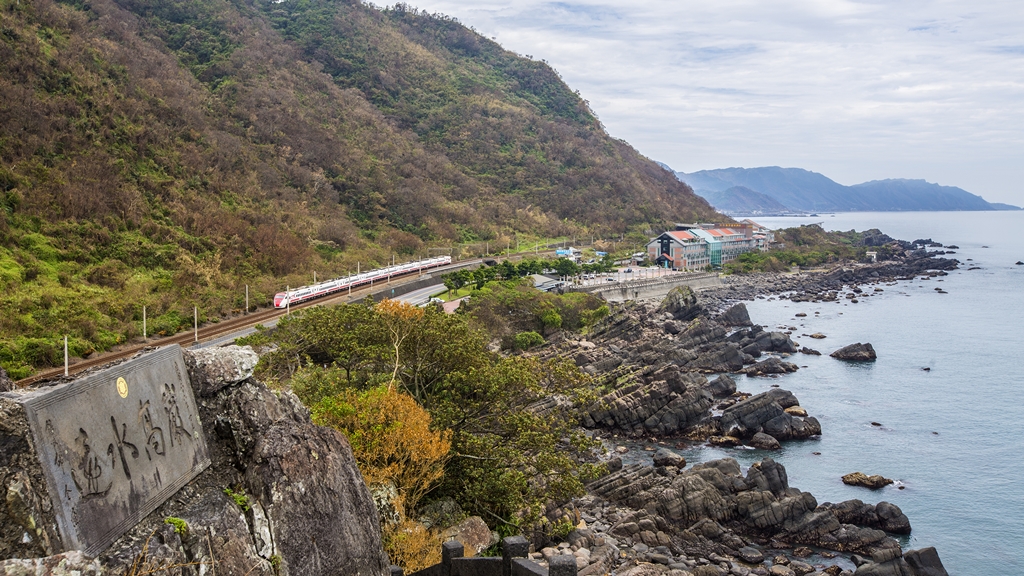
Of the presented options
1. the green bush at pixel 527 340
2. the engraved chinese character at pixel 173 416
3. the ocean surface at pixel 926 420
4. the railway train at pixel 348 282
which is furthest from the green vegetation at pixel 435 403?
the green bush at pixel 527 340

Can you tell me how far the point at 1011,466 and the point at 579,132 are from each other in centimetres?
9007

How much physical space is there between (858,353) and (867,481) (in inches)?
811

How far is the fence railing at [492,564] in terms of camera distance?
9.58 meters

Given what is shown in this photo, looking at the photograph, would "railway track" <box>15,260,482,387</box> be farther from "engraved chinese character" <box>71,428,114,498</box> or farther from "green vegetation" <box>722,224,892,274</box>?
"green vegetation" <box>722,224,892,274</box>

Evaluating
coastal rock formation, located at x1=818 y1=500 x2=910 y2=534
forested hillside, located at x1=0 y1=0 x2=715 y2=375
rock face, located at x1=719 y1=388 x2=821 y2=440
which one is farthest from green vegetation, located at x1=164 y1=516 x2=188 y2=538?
rock face, located at x1=719 y1=388 x2=821 y2=440

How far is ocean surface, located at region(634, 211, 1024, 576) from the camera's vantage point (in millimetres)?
24281

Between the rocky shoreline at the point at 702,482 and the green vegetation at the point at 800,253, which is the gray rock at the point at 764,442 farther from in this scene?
the green vegetation at the point at 800,253

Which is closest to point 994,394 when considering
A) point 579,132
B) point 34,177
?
point 34,177

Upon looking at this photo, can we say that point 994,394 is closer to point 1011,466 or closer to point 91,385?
point 1011,466

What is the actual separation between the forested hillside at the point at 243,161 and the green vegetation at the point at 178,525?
62.9ft

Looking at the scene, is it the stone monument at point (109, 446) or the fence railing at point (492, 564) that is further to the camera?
the fence railing at point (492, 564)

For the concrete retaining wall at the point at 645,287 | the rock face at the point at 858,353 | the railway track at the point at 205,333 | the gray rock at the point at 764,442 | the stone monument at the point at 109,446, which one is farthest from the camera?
the concrete retaining wall at the point at 645,287

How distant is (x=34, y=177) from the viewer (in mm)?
34000

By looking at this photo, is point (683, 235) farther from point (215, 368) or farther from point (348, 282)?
point (215, 368)
